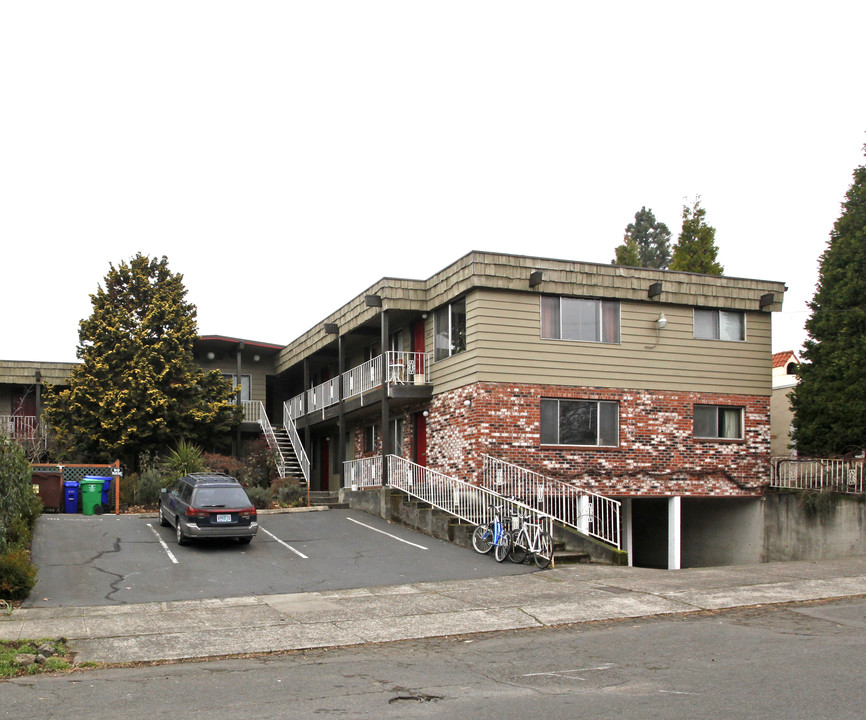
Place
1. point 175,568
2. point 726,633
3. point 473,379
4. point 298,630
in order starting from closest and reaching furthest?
point 726,633 < point 298,630 < point 175,568 < point 473,379

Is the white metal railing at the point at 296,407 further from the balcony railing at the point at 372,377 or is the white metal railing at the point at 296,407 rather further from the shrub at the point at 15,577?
the shrub at the point at 15,577

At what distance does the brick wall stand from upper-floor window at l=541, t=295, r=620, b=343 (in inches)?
55.2

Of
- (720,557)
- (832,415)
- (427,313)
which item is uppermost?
(427,313)

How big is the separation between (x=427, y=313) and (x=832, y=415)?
35.7ft

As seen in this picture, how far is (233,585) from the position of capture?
51.5ft

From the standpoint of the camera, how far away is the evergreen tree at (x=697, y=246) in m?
39.5

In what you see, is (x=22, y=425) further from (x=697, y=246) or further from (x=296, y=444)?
(x=697, y=246)

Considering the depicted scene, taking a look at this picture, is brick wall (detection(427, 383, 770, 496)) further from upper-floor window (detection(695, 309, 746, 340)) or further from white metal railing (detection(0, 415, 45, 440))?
white metal railing (detection(0, 415, 45, 440))

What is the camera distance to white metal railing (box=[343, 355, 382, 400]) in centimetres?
2612

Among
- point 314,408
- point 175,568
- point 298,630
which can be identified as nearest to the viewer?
point 298,630

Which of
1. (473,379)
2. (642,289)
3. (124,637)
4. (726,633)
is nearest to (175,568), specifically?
(124,637)

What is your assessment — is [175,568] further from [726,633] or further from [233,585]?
[726,633]

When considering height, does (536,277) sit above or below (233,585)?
above

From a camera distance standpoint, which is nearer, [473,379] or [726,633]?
[726,633]
